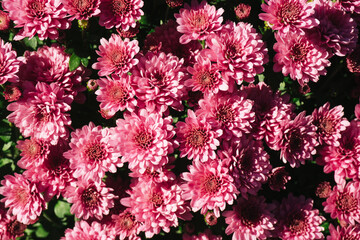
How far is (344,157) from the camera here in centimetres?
266

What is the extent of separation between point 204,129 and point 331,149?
1185 mm

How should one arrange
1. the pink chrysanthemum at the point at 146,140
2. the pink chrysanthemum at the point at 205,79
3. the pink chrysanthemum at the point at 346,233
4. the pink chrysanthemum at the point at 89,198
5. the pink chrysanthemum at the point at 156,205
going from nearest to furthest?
the pink chrysanthemum at the point at 146,140 < the pink chrysanthemum at the point at 205,79 < the pink chrysanthemum at the point at 156,205 < the pink chrysanthemum at the point at 89,198 < the pink chrysanthemum at the point at 346,233

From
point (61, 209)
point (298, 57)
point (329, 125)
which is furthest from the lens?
point (61, 209)

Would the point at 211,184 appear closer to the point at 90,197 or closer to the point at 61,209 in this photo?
the point at 90,197

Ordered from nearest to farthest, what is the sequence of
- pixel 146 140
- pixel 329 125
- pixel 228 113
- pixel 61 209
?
1. pixel 146 140
2. pixel 228 113
3. pixel 329 125
4. pixel 61 209

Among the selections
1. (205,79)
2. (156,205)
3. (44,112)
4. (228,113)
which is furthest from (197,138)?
(44,112)

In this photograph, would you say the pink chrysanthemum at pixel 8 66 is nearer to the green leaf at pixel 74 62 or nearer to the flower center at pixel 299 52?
the green leaf at pixel 74 62

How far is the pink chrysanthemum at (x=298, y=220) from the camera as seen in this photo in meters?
2.85

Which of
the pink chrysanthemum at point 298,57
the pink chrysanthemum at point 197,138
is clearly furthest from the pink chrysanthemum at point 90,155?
the pink chrysanthemum at point 298,57

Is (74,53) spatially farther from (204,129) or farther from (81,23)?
(204,129)

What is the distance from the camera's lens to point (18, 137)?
3.00m

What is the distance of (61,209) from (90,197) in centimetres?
83

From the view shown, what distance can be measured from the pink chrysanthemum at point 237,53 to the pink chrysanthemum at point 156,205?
96cm

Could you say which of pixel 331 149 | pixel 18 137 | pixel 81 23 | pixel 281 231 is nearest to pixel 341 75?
pixel 331 149
